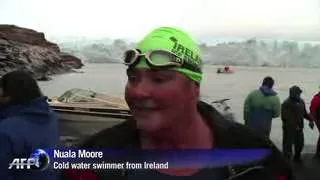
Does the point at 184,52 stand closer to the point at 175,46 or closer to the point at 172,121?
the point at 175,46

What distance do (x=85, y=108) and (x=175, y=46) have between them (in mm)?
3233

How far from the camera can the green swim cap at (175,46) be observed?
4.44ft

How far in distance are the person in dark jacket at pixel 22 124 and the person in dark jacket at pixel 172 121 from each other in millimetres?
387

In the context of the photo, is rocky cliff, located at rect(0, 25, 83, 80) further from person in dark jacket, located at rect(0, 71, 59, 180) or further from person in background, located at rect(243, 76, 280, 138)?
person in background, located at rect(243, 76, 280, 138)

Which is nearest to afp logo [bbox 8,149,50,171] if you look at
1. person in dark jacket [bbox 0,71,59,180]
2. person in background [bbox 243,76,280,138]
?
person in dark jacket [bbox 0,71,59,180]

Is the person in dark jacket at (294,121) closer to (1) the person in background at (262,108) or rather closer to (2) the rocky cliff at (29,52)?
Answer: (1) the person in background at (262,108)

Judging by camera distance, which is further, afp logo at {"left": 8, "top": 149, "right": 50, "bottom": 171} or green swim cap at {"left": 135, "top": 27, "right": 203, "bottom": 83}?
afp logo at {"left": 8, "top": 149, "right": 50, "bottom": 171}

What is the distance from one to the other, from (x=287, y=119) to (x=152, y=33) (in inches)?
198

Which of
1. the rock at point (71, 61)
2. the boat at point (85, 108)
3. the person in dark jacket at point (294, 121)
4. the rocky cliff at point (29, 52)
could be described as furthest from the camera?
the person in dark jacket at point (294, 121)

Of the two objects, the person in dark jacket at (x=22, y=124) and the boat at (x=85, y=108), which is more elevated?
the person in dark jacket at (x=22, y=124)

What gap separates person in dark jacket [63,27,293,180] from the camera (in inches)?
52.2

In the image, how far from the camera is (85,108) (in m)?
4.51

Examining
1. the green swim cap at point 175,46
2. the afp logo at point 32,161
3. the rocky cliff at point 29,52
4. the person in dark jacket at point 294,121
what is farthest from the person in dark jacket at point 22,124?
the person in dark jacket at point 294,121

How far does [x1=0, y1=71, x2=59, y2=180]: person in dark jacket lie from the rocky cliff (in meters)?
1.03
